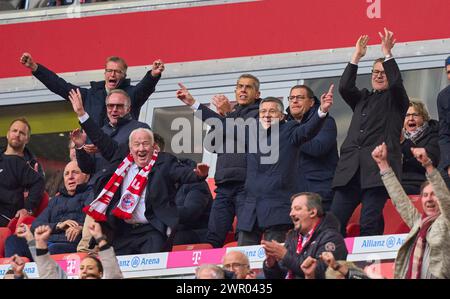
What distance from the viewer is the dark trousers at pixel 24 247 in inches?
602

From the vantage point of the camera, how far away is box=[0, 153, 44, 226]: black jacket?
16.1m

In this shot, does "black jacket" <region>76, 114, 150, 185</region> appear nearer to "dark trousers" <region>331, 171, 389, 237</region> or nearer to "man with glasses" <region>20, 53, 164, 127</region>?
"man with glasses" <region>20, 53, 164, 127</region>

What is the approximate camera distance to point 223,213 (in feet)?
48.9

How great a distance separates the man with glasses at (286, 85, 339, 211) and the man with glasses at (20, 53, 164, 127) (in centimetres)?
146

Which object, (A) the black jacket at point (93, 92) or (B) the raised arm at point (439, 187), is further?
(A) the black jacket at point (93, 92)

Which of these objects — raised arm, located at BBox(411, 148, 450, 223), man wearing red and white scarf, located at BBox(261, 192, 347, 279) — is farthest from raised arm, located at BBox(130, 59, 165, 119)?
raised arm, located at BBox(411, 148, 450, 223)

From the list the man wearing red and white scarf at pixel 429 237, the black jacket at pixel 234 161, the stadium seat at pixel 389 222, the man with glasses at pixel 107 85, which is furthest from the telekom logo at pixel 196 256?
the man with glasses at pixel 107 85

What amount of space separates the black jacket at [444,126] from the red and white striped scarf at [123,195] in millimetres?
2309

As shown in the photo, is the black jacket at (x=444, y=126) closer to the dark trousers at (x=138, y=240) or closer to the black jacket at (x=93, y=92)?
the dark trousers at (x=138, y=240)
